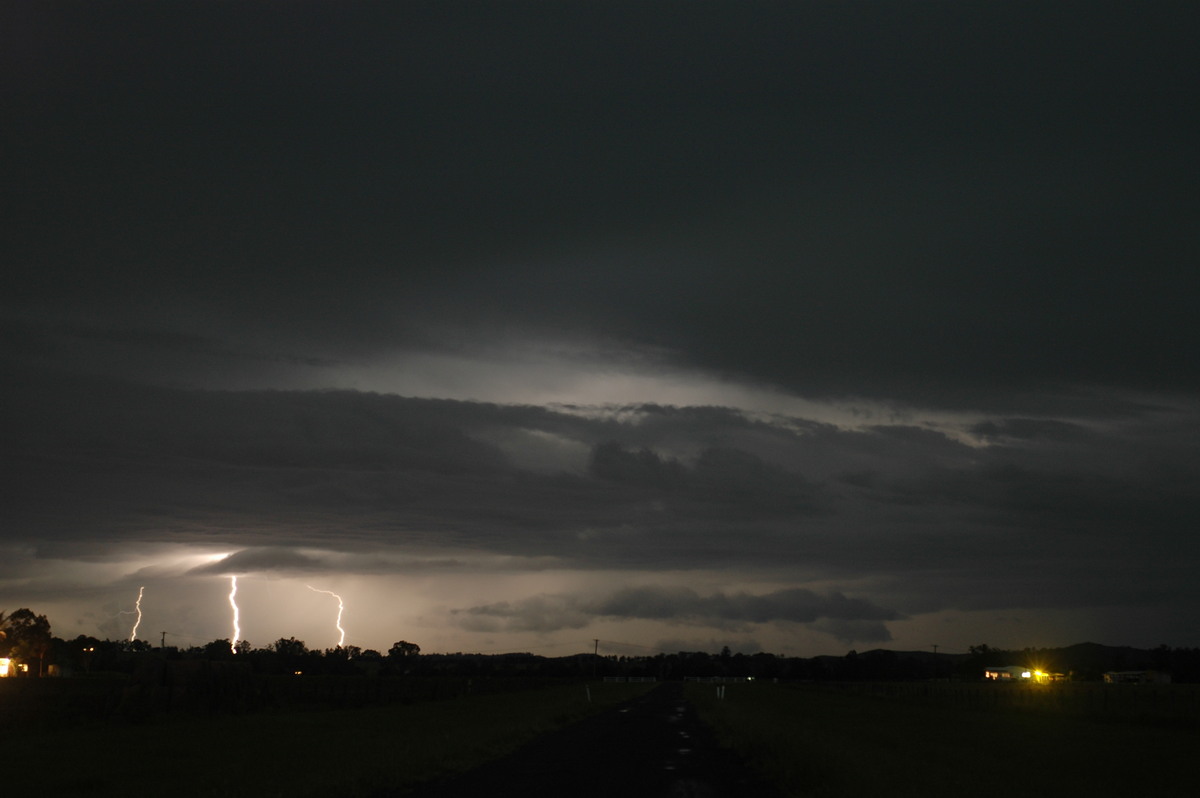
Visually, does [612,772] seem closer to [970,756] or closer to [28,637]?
[970,756]

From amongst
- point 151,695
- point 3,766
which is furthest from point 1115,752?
point 151,695

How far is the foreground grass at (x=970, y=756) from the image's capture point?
22.3 meters

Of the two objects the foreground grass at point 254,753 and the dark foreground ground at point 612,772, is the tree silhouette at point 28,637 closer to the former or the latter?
the foreground grass at point 254,753

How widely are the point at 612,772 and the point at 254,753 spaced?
14.2 m

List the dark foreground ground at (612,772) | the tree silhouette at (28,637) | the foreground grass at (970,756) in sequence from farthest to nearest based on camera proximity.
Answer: the tree silhouette at (28,637)
the foreground grass at (970,756)
the dark foreground ground at (612,772)

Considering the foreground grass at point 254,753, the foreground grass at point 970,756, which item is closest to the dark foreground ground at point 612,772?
the foreground grass at point 970,756

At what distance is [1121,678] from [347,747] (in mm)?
168168

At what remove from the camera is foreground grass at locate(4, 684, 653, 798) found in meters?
23.5

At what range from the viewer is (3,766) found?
2927 centimetres

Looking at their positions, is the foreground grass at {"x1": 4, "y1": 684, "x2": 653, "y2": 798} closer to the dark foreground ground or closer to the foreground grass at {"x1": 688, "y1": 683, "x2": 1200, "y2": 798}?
the dark foreground ground

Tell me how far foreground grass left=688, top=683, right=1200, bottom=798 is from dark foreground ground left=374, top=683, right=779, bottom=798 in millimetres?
1132

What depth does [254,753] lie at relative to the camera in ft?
107

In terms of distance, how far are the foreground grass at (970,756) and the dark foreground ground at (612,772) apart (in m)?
1.13

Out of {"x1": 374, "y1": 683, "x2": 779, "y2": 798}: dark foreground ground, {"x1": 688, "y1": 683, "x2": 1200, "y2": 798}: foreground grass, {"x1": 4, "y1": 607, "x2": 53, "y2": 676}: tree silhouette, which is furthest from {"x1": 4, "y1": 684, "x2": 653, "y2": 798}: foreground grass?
→ {"x1": 4, "y1": 607, "x2": 53, "y2": 676}: tree silhouette
